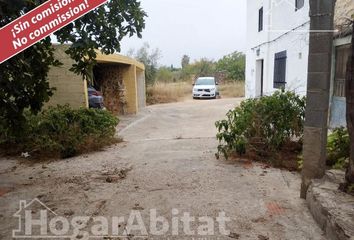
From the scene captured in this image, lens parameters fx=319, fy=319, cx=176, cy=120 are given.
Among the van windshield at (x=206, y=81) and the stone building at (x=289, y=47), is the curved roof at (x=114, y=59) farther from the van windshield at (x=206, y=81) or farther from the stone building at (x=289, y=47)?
the van windshield at (x=206, y=81)

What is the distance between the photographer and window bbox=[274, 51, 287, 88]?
10191 mm

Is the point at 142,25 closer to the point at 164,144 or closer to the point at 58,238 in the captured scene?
the point at 58,238

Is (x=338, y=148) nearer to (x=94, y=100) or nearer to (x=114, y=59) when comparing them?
(x=94, y=100)

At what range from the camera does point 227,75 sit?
32.2 m

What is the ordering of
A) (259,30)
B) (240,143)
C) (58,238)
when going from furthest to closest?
(259,30)
(240,143)
(58,238)

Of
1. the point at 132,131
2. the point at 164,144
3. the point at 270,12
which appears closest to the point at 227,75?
the point at 270,12

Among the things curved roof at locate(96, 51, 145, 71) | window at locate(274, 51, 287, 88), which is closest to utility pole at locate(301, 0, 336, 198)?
window at locate(274, 51, 287, 88)

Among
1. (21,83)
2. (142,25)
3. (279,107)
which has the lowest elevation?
(279,107)

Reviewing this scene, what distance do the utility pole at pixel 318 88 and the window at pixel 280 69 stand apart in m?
6.58

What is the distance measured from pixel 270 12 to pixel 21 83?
10051 mm

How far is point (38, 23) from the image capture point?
3438 millimetres

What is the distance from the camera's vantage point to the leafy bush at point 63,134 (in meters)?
6.61

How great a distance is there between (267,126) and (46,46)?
3851mm

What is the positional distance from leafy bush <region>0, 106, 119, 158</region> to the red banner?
3.34m
